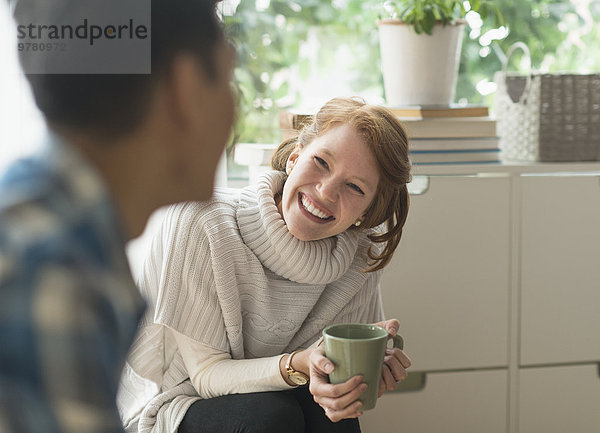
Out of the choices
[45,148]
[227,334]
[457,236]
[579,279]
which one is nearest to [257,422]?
[227,334]

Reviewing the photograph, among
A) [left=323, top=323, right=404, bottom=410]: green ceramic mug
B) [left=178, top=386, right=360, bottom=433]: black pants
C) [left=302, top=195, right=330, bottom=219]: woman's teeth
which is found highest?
[left=302, top=195, right=330, bottom=219]: woman's teeth

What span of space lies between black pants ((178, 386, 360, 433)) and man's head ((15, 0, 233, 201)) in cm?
81

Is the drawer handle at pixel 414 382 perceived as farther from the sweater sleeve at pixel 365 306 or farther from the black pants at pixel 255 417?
the black pants at pixel 255 417

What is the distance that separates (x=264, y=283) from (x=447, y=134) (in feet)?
2.05

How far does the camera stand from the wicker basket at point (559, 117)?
1.77m

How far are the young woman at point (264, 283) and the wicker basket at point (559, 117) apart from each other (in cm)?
57

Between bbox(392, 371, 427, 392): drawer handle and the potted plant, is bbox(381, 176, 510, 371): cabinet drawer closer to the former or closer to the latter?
bbox(392, 371, 427, 392): drawer handle

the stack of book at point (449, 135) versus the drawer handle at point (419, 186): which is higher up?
the stack of book at point (449, 135)

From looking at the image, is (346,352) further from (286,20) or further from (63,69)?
(286,20)

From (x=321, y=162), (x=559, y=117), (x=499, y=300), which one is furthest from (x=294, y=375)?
(x=559, y=117)

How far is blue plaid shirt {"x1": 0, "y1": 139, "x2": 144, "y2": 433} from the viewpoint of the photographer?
34 centimetres

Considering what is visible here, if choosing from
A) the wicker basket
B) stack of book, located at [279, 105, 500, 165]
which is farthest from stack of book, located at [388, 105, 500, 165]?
the wicker basket

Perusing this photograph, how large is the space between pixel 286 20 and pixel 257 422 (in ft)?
3.75

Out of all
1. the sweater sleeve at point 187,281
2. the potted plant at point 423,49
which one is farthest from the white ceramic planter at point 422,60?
the sweater sleeve at point 187,281
